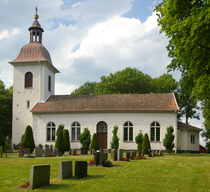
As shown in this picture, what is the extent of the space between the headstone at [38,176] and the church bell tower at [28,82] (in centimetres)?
2672

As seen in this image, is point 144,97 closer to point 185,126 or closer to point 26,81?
point 185,126

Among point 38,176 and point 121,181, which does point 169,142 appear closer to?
point 121,181

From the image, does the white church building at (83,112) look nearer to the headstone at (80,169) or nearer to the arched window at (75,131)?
the arched window at (75,131)

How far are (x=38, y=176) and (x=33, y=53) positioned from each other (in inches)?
1184

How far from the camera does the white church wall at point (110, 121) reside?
104 ft

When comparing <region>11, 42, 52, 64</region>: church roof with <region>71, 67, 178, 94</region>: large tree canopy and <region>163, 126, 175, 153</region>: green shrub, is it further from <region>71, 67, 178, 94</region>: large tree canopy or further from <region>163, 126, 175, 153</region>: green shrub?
<region>163, 126, 175, 153</region>: green shrub

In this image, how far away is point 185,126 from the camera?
33.1 metres

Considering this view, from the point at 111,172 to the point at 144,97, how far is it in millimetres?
21558

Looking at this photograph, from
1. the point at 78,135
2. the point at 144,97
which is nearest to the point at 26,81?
the point at 78,135

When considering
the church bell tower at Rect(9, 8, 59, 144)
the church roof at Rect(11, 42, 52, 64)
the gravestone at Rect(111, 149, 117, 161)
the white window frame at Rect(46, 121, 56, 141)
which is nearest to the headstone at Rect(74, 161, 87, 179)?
the gravestone at Rect(111, 149, 117, 161)

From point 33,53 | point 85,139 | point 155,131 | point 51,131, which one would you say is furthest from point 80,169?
point 33,53

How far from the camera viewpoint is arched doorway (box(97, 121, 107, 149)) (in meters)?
32.8

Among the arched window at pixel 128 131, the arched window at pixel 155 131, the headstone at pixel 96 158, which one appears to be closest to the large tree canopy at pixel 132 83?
the arched window at pixel 128 131

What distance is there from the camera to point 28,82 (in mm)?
37062
